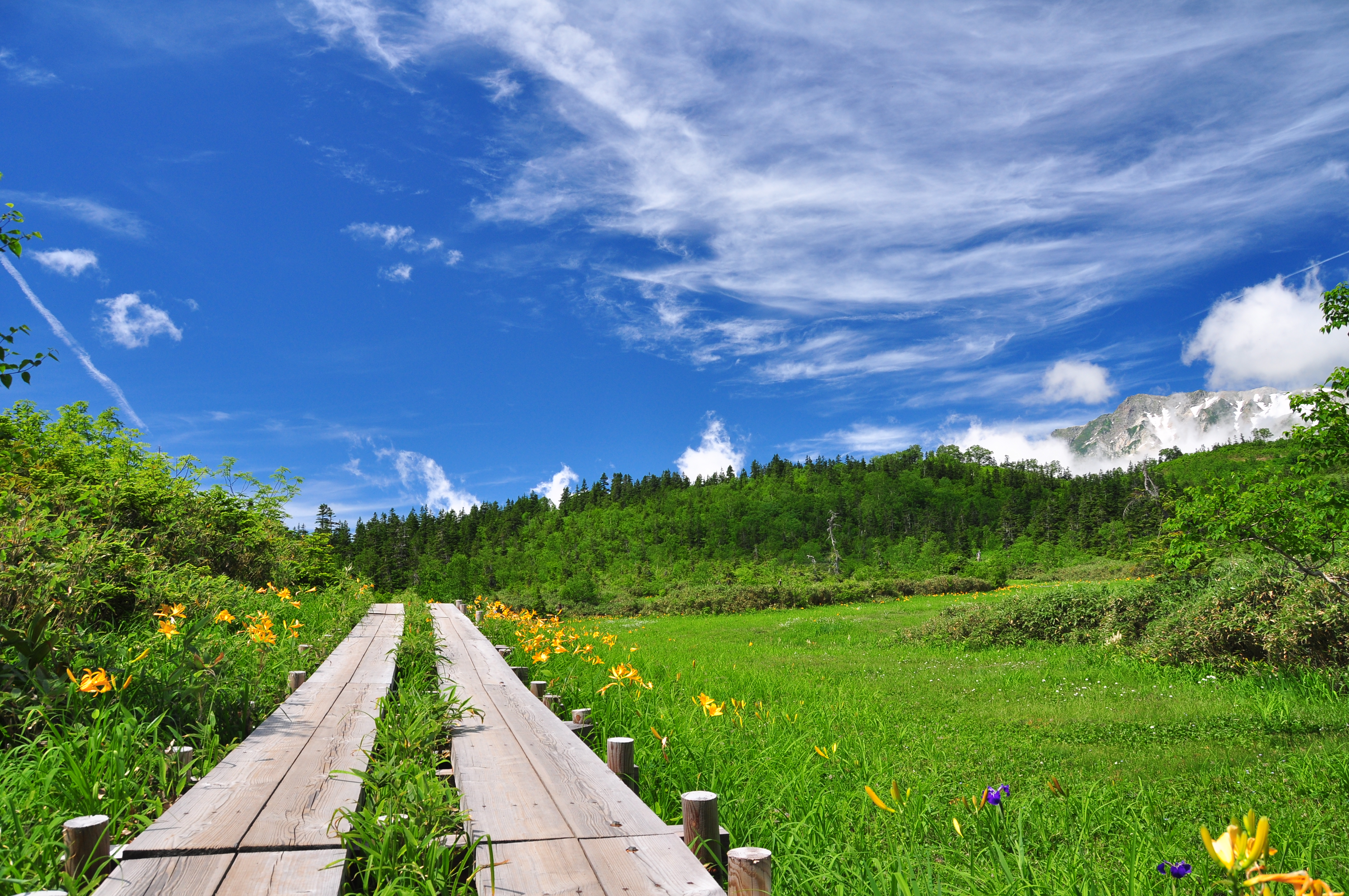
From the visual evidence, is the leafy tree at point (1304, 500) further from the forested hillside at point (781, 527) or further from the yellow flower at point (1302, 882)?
the forested hillside at point (781, 527)

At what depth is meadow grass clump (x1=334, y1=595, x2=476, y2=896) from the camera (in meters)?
Result: 2.23

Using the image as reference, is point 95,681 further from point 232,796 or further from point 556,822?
point 556,822

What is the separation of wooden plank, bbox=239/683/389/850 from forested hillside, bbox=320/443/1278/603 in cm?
2906

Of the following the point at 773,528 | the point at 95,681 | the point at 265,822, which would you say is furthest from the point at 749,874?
the point at 773,528

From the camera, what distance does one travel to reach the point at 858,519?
79938mm

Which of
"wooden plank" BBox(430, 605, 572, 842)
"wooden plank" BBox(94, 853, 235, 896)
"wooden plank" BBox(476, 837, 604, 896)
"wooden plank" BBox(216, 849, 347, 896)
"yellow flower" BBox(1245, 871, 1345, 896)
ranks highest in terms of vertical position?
"yellow flower" BBox(1245, 871, 1345, 896)

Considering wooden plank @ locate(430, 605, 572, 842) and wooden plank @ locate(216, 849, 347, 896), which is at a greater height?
wooden plank @ locate(216, 849, 347, 896)

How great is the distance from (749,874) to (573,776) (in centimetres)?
128

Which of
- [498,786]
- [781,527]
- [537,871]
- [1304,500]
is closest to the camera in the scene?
[537,871]

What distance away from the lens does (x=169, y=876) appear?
2.09m

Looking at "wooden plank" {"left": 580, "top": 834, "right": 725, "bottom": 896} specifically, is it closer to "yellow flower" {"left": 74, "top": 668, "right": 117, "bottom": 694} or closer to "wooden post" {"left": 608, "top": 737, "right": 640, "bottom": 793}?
"wooden post" {"left": 608, "top": 737, "right": 640, "bottom": 793}

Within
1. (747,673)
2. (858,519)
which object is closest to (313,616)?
(747,673)

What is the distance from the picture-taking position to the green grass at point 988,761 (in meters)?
2.98

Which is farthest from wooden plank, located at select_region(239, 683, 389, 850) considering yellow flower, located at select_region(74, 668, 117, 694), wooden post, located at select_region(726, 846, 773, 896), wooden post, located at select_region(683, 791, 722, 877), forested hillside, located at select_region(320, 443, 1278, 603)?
forested hillside, located at select_region(320, 443, 1278, 603)
